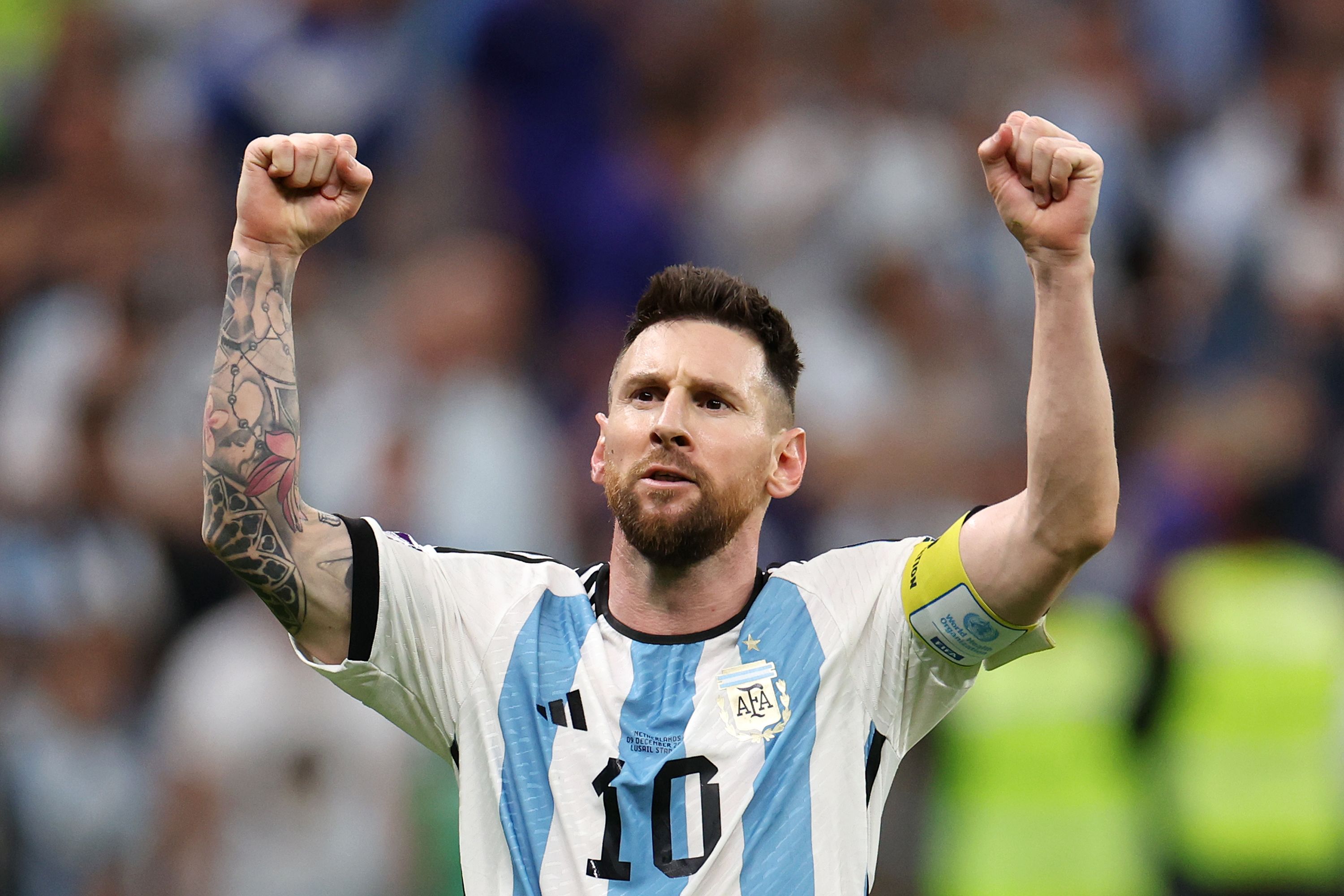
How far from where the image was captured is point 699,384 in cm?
416

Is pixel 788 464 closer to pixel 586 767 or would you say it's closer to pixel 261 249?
pixel 586 767

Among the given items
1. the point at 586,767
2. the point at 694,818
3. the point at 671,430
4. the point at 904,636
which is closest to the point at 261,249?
the point at 671,430

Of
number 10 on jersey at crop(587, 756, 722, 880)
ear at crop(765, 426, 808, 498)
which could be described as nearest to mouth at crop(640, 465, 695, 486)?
ear at crop(765, 426, 808, 498)

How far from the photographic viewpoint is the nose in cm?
405

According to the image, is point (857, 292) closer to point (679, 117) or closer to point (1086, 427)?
point (679, 117)

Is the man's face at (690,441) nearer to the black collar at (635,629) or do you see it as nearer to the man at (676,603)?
the man at (676,603)

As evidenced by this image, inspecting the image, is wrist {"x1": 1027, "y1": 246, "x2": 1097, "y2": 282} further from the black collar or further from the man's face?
the black collar

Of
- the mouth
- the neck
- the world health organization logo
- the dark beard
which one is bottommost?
the world health organization logo

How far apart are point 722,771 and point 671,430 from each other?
32.2 inches

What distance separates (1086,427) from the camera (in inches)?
144

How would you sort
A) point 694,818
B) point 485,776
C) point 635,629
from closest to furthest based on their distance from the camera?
point 694,818 → point 485,776 → point 635,629

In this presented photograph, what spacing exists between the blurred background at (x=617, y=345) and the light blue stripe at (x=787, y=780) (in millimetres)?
3484

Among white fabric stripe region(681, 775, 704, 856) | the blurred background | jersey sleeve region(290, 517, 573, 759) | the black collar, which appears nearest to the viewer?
white fabric stripe region(681, 775, 704, 856)

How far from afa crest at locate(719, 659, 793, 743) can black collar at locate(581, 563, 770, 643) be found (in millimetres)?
135
